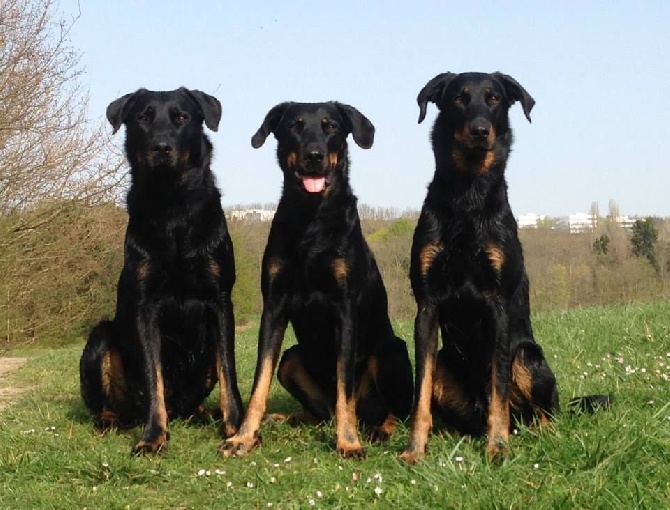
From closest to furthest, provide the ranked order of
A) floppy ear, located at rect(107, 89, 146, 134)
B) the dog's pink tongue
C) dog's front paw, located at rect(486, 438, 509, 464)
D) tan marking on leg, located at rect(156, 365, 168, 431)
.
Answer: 1. dog's front paw, located at rect(486, 438, 509, 464)
2. tan marking on leg, located at rect(156, 365, 168, 431)
3. the dog's pink tongue
4. floppy ear, located at rect(107, 89, 146, 134)

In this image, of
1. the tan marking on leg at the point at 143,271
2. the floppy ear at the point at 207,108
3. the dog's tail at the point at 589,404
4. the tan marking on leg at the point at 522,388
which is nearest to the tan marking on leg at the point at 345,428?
the tan marking on leg at the point at 522,388

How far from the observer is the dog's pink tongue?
480 centimetres

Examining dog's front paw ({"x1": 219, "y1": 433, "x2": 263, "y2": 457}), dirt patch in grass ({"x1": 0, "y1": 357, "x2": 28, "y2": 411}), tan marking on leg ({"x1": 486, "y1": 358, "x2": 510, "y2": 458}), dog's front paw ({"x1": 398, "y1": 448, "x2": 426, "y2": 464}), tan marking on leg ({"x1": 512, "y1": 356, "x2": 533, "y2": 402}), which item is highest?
tan marking on leg ({"x1": 512, "y1": 356, "x2": 533, "y2": 402})

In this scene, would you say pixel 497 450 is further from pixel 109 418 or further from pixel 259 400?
pixel 109 418

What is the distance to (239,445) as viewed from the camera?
458cm

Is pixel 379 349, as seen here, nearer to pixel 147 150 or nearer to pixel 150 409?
pixel 150 409

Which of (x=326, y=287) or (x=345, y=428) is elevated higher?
(x=326, y=287)

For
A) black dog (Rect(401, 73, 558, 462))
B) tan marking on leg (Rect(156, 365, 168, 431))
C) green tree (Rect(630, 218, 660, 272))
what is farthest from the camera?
green tree (Rect(630, 218, 660, 272))

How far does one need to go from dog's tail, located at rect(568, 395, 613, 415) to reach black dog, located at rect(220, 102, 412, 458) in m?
1.21

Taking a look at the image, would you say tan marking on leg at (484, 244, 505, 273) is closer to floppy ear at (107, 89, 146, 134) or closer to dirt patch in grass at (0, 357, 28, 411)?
floppy ear at (107, 89, 146, 134)

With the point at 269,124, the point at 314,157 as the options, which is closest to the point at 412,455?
the point at 314,157

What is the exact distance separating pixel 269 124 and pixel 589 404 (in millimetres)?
2861

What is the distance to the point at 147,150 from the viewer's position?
189 inches

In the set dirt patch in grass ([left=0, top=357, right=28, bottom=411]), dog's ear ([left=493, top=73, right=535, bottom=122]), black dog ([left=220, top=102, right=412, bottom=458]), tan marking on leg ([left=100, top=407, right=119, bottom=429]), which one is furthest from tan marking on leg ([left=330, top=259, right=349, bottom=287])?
dirt patch in grass ([left=0, top=357, right=28, bottom=411])
